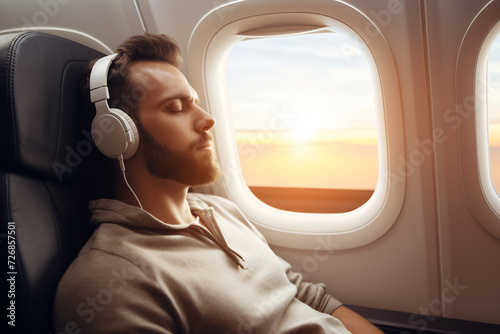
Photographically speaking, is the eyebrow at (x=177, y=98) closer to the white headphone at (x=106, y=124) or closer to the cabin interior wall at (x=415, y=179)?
the white headphone at (x=106, y=124)

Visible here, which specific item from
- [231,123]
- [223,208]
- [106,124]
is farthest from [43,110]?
[231,123]

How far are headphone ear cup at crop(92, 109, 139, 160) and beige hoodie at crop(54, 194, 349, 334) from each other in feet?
0.57

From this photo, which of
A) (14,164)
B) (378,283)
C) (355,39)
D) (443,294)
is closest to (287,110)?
(355,39)

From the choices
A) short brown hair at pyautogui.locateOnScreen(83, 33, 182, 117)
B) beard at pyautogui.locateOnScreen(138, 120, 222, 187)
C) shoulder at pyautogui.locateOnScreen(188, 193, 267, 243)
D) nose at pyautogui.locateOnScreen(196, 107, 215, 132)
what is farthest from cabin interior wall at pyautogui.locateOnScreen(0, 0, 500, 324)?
beard at pyautogui.locateOnScreen(138, 120, 222, 187)

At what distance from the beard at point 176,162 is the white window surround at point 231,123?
48cm

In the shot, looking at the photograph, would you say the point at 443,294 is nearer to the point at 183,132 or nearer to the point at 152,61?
the point at 183,132

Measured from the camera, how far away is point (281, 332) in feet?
3.88

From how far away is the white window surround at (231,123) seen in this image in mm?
1451

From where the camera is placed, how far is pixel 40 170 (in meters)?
1.04

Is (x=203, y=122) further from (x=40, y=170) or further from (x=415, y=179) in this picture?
(x=415, y=179)

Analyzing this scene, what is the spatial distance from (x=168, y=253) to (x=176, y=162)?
34 cm

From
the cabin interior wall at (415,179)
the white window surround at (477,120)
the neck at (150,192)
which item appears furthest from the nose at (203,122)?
the white window surround at (477,120)

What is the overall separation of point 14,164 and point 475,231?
1698 mm

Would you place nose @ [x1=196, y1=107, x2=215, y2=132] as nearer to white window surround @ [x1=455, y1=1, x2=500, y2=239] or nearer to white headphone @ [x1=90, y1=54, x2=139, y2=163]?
white headphone @ [x1=90, y1=54, x2=139, y2=163]
